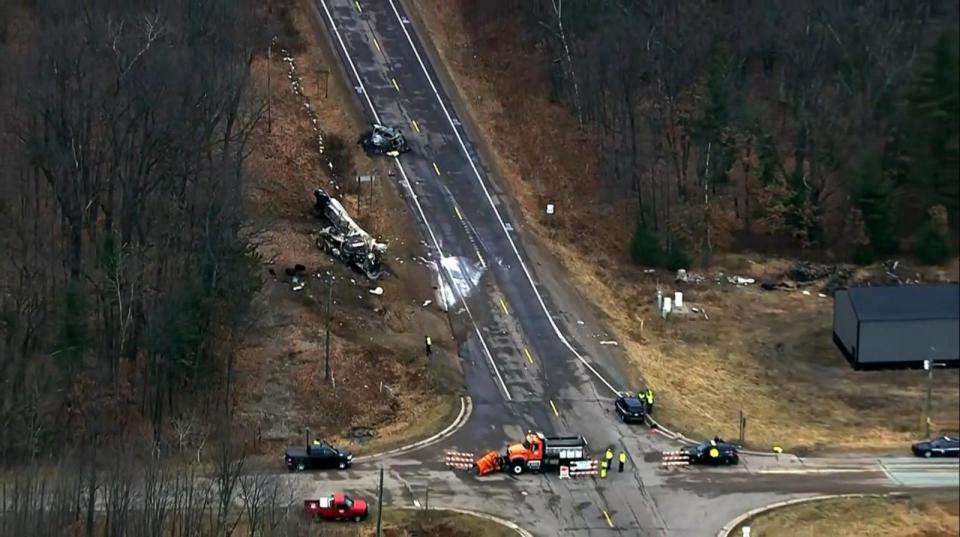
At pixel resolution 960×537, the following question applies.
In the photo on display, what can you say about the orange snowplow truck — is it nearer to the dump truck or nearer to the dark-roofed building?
the dump truck

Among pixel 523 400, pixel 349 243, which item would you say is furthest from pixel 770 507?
pixel 349 243

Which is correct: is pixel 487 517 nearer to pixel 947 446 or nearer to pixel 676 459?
pixel 676 459

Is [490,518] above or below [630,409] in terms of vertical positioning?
below

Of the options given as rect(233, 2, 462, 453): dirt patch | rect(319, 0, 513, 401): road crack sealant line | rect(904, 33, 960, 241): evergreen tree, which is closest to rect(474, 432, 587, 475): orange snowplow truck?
rect(233, 2, 462, 453): dirt patch

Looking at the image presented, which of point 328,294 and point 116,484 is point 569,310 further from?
point 116,484

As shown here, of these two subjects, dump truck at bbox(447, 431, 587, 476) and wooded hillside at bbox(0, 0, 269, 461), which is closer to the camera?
dump truck at bbox(447, 431, 587, 476)

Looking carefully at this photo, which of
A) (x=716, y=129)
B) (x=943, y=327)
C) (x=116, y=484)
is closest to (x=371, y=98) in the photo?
(x=716, y=129)
